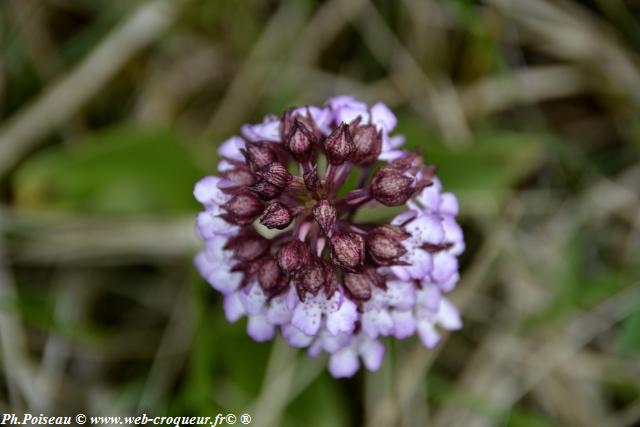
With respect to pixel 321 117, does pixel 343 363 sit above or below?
below

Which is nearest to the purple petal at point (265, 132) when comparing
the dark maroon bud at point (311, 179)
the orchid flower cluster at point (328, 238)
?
the orchid flower cluster at point (328, 238)

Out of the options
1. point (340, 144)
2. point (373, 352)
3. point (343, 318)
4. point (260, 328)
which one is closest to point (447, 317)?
point (373, 352)

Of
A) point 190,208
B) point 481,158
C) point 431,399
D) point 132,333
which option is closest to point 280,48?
point 190,208

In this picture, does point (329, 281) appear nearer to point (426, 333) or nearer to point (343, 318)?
point (343, 318)

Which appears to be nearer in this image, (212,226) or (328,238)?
(328,238)

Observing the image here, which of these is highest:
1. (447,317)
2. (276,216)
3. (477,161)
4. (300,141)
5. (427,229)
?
(300,141)

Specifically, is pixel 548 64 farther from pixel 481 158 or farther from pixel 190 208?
pixel 190 208

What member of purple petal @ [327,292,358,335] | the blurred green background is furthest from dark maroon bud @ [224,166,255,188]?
the blurred green background
